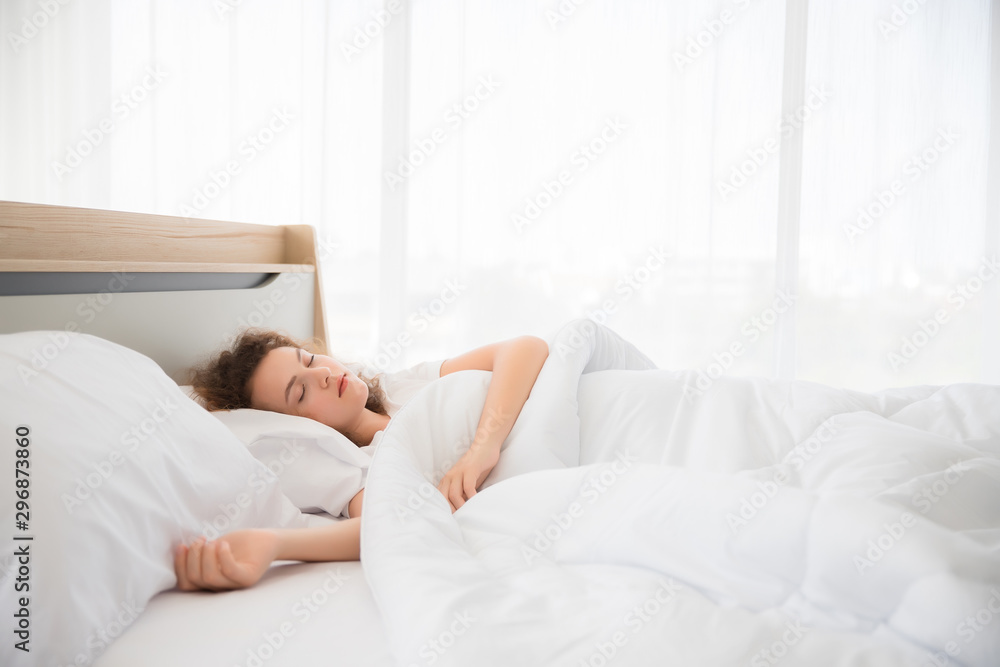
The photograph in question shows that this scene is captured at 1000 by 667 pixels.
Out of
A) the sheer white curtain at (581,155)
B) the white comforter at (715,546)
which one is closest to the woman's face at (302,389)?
the white comforter at (715,546)

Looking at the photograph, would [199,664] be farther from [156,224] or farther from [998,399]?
[998,399]

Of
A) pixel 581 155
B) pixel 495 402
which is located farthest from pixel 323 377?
pixel 581 155

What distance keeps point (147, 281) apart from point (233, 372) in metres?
0.21

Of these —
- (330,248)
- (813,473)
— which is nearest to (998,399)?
(813,473)

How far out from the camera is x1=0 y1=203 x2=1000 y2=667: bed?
50 centimetres

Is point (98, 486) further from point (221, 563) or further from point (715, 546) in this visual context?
point (715, 546)

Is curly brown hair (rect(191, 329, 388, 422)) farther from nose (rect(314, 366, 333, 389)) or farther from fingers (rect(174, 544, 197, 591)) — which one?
fingers (rect(174, 544, 197, 591))

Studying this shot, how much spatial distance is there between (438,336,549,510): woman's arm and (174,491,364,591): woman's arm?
7.3 inches

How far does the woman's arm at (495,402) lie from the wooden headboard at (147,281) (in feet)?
1.55

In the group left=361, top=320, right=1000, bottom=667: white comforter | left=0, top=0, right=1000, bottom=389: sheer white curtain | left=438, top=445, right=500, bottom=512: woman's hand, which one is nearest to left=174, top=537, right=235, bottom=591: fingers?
left=361, top=320, right=1000, bottom=667: white comforter

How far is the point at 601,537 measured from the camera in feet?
2.13

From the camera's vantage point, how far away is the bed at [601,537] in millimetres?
496

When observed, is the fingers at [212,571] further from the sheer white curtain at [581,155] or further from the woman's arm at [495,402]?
the sheer white curtain at [581,155]

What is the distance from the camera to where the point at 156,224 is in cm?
117
